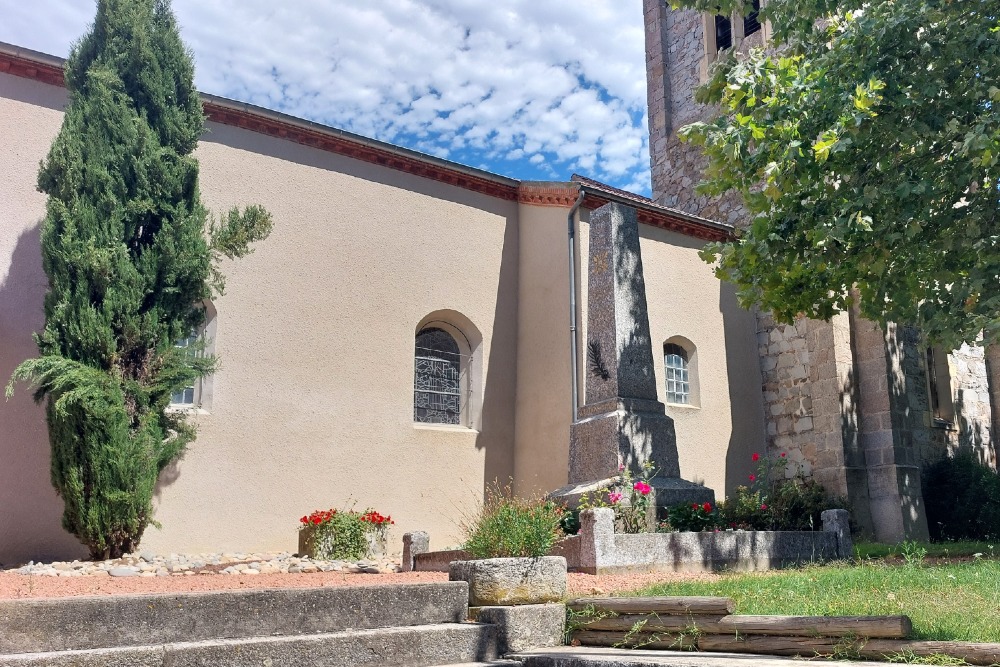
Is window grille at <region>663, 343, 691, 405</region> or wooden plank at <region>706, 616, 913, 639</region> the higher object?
window grille at <region>663, 343, 691, 405</region>

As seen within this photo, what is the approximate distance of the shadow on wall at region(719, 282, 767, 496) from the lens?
52.3ft

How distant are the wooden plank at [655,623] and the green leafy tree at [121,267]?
19.6ft

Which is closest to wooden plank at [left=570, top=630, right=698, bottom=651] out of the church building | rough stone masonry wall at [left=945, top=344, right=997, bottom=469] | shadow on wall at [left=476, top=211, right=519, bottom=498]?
the church building

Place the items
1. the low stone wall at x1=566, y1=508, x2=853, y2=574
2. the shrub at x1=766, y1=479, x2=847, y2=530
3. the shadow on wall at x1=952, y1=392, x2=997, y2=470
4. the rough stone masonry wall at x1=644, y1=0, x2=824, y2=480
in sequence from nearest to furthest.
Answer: the low stone wall at x1=566, y1=508, x2=853, y2=574, the shrub at x1=766, y1=479, x2=847, y2=530, the rough stone masonry wall at x1=644, y1=0, x2=824, y2=480, the shadow on wall at x1=952, y1=392, x2=997, y2=470

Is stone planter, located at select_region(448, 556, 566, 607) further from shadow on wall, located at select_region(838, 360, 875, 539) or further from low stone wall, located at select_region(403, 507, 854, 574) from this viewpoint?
shadow on wall, located at select_region(838, 360, 875, 539)

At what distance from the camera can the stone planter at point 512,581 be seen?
5.50 m

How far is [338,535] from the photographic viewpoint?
1056cm

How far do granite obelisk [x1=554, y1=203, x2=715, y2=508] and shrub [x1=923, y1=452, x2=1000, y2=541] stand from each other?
23.0 feet

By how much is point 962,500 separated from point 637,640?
12272mm

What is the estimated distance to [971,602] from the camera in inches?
215

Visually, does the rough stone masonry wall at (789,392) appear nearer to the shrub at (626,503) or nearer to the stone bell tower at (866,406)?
the stone bell tower at (866,406)

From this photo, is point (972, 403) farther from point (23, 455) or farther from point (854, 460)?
point (23, 455)

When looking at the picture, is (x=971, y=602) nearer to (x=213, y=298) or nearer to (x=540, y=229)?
(x=213, y=298)

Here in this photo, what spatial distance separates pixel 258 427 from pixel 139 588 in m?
5.01
